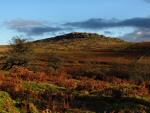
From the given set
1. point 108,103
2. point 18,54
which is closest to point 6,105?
point 108,103

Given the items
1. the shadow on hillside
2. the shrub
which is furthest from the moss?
the shrub

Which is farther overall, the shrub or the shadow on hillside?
the shrub

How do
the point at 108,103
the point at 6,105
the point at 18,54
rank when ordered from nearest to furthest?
the point at 6,105 < the point at 108,103 < the point at 18,54

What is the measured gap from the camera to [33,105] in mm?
20297

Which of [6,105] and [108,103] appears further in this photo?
[108,103]

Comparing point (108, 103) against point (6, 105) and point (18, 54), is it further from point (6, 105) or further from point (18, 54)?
point (18, 54)

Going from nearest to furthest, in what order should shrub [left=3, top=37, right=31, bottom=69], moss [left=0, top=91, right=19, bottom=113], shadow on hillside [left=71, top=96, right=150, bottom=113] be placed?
1. moss [left=0, top=91, right=19, bottom=113]
2. shadow on hillside [left=71, top=96, right=150, bottom=113]
3. shrub [left=3, top=37, right=31, bottom=69]

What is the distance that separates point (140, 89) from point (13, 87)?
22.9ft

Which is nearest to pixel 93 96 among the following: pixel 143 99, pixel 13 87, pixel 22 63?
pixel 143 99

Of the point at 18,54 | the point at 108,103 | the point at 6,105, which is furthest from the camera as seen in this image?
the point at 18,54

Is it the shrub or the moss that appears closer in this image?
the moss

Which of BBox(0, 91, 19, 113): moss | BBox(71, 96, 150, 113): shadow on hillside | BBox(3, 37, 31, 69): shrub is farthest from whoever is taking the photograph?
BBox(3, 37, 31, 69): shrub

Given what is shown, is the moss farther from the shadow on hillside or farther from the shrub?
the shrub

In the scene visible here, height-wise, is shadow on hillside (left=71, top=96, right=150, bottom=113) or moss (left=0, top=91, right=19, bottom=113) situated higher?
moss (left=0, top=91, right=19, bottom=113)
